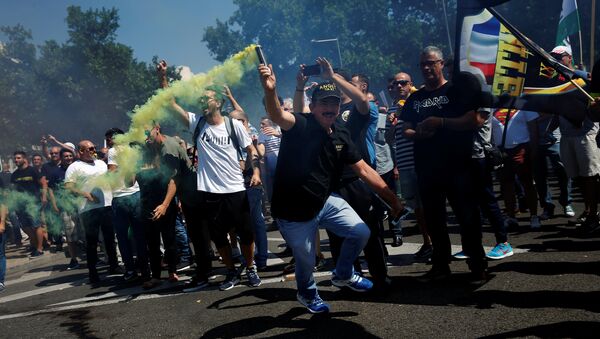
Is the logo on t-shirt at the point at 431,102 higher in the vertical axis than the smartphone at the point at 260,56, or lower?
lower

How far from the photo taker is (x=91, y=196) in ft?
23.6

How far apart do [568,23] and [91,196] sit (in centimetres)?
728

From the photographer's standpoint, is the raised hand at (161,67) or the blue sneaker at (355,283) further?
the raised hand at (161,67)

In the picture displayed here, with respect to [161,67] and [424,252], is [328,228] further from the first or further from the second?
[161,67]

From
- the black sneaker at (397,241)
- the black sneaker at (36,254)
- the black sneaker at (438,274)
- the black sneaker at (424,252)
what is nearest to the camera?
the black sneaker at (438,274)

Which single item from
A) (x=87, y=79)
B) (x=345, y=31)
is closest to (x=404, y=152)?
(x=345, y=31)

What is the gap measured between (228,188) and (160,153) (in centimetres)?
111

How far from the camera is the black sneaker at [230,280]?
5609mm

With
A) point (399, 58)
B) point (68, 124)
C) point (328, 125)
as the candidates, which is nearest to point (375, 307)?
point (328, 125)

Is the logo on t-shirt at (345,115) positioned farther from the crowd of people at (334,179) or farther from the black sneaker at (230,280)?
the black sneaker at (230,280)

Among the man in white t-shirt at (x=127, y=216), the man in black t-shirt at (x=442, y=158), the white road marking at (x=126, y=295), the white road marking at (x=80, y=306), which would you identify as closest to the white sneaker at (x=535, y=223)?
the white road marking at (x=126, y=295)

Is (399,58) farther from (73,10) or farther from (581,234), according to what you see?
(581,234)

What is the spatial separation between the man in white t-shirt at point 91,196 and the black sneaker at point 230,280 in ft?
8.51

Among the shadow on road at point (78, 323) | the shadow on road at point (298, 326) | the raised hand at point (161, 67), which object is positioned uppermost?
the raised hand at point (161, 67)
